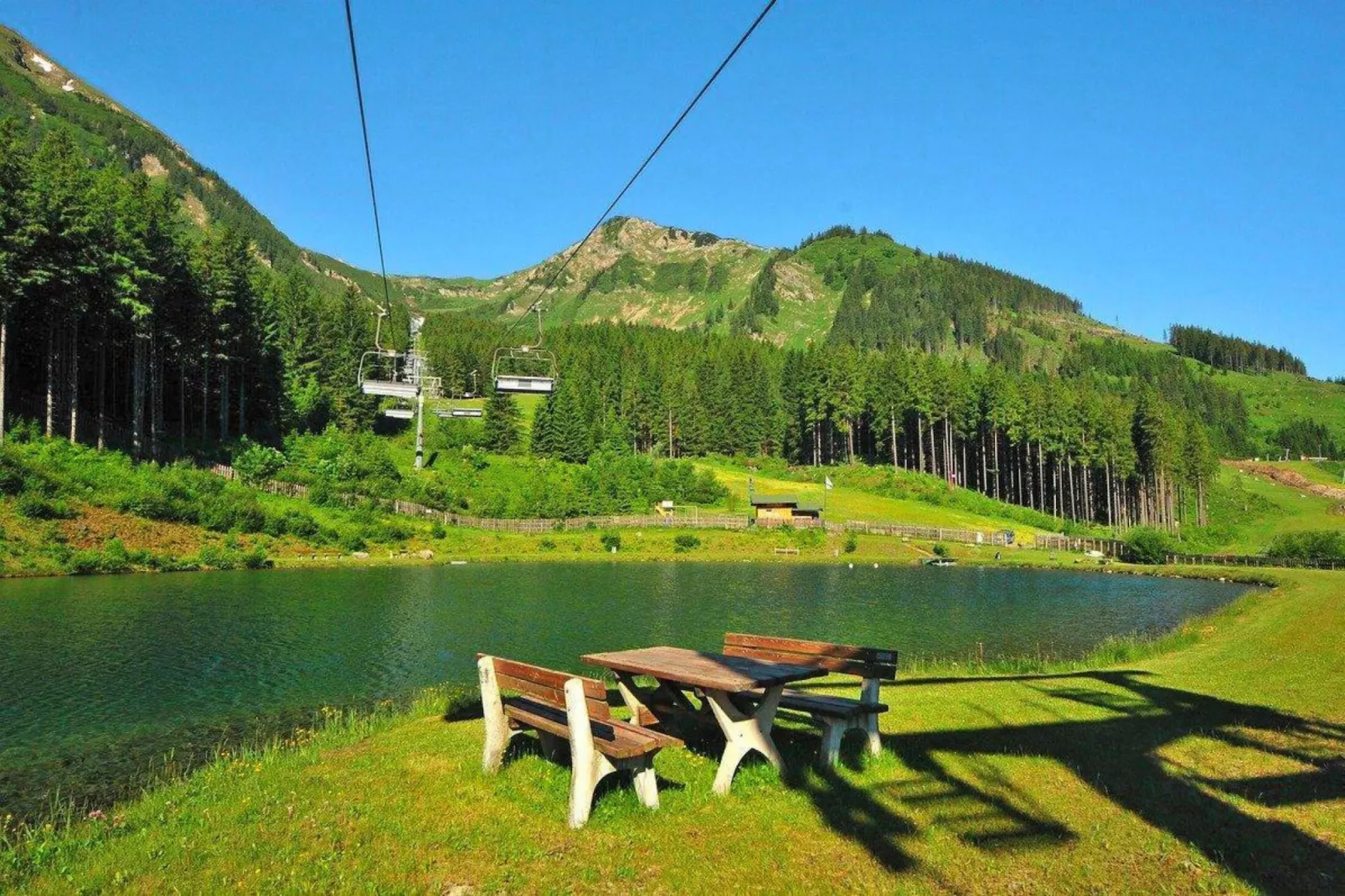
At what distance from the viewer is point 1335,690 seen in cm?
1192

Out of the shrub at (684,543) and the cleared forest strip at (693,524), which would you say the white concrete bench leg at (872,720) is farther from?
the cleared forest strip at (693,524)

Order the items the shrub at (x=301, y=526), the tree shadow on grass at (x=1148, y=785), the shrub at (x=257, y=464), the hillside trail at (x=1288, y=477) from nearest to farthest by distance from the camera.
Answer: the tree shadow on grass at (x=1148, y=785)
the shrub at (x=301, y=526)
the shrub at (x=257, y=464)
the hillside trail at (x=1288, y=477)

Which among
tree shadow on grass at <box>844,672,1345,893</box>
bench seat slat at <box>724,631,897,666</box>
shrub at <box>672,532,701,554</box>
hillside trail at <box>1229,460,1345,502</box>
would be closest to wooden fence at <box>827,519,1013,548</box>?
shrub at <box>672,532,701,554</box>

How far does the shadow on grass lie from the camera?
5918 millimetres

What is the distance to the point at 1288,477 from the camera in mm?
132625

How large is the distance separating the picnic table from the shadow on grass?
70cm

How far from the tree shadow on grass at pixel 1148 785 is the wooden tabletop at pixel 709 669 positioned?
1.11 metres

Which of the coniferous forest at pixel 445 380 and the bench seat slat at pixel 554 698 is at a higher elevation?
the coniferous forest at pixel 445 380

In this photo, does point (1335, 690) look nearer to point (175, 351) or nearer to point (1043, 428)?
point (175, 351)

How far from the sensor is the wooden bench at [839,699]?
315 inches

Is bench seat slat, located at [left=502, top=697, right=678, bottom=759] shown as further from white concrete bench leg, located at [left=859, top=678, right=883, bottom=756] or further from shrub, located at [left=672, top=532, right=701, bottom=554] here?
shrub, located at [left=672, top=532, right=701, bottom=554]

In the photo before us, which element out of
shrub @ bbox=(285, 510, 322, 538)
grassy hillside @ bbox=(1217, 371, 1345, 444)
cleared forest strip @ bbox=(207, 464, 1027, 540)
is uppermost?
grassy hillside @ bbox=(1217, 371, 1345, 444)

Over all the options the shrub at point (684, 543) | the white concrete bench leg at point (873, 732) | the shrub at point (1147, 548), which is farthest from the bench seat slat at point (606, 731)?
the shrub at point (1147, 548)

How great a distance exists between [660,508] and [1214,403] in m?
165
